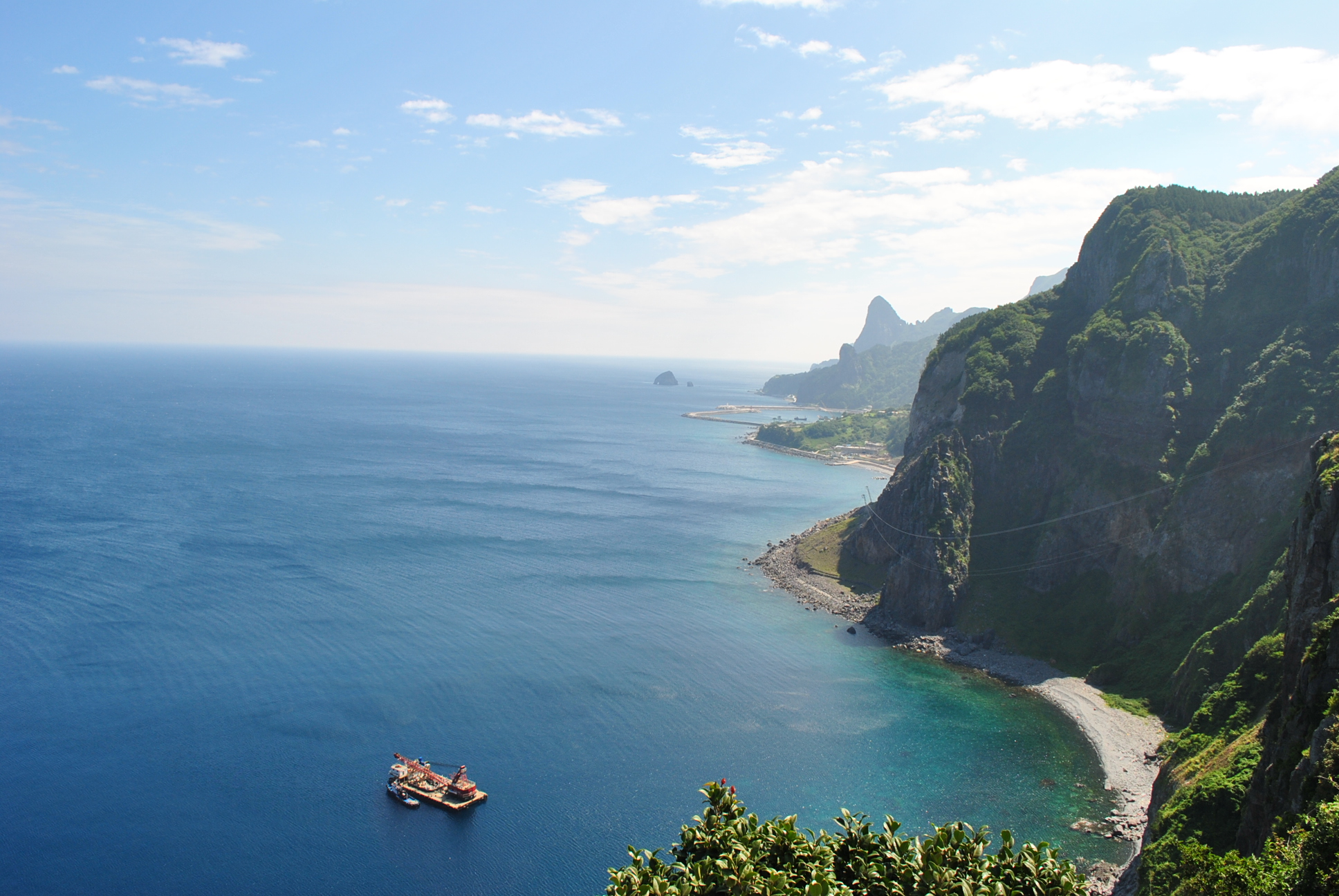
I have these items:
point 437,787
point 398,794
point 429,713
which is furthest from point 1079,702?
point 398,794

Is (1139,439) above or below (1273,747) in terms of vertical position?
above

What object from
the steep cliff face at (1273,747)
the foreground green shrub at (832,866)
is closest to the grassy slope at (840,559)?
the steep cliff face at (1273,747)

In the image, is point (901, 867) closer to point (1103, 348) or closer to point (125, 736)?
point (125, 736)

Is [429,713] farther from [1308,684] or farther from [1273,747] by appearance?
[1308,684]

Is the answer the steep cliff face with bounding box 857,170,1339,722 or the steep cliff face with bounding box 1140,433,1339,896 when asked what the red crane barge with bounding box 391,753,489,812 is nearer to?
the steep cliff face with bounding box 1140,433,1339,896

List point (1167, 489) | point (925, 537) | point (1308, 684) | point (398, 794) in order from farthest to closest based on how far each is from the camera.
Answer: point (925, 537) → point (1167, 489) → point (398, 794) → point (1308, 684)

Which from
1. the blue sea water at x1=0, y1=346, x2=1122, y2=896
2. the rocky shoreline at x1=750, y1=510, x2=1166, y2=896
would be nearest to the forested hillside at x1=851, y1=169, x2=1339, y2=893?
the rocky shoreline at x1=750, y1=510, x2=1166, y2=896

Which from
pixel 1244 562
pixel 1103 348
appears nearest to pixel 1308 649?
pixel 1244 562

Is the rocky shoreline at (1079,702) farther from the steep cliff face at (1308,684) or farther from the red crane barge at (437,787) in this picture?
the red crane barge at (437,787)
